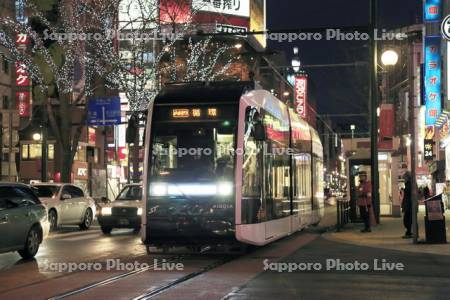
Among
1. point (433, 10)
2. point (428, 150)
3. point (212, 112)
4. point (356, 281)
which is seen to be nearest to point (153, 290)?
point (356, 281)

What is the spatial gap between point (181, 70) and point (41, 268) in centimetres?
3106

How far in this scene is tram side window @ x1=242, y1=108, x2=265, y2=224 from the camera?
14.0 m

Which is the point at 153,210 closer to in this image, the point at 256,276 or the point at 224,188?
the point at 224,188

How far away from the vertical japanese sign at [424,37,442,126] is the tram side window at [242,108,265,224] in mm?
24477

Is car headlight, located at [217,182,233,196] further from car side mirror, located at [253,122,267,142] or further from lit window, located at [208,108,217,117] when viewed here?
lit window, located at [208,108,217,117]

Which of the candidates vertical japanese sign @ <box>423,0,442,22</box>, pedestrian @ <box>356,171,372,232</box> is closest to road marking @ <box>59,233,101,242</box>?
pedestrian @ <box>356,171,372,232</box>

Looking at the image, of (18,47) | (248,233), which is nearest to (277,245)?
(248,233)

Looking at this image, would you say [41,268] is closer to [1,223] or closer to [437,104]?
[1,223]

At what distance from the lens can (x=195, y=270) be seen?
1293cm

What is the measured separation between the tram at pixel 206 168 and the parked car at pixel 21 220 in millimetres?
2748

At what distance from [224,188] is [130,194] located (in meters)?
11.2

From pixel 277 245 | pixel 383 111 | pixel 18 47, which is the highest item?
pixel 18 47

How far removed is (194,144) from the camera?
46.5ft

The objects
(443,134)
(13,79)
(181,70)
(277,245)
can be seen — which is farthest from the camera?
(13,79)
